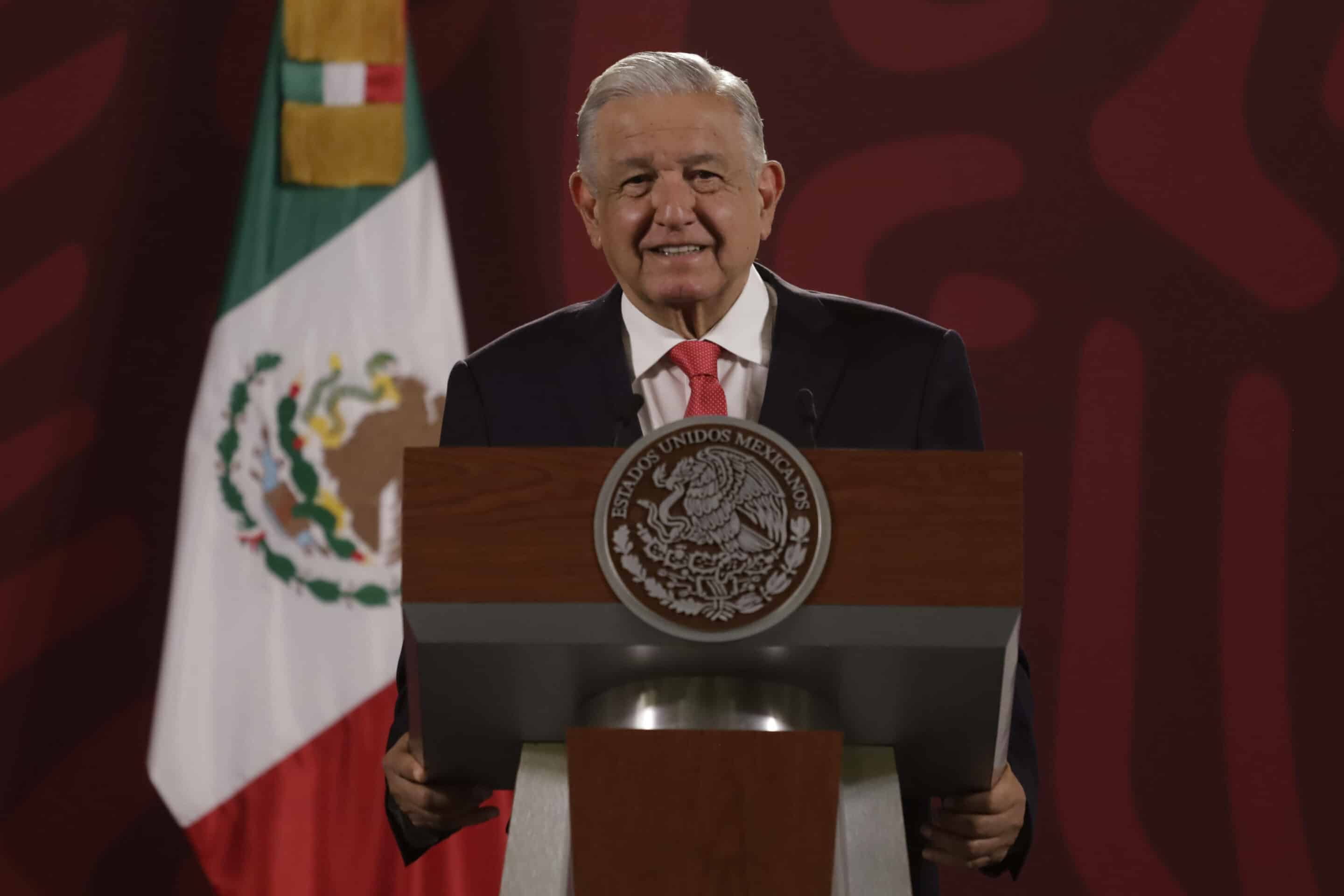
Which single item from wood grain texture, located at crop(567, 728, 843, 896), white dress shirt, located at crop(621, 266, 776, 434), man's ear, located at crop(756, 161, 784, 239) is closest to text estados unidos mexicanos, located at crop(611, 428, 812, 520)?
wood grain texture, located at crop(567, 728, 843, 896)

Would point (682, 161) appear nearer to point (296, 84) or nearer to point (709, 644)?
point (709, 644)

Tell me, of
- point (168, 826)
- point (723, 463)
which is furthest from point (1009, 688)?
point (168, 826)

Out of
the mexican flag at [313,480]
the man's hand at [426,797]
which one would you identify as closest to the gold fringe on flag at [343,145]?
the mexican flag at [313,480]

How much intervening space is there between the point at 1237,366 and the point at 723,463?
2192 mm

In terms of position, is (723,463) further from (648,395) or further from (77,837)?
(77,837)

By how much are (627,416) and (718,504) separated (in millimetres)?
389

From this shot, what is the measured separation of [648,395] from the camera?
1.63 metres

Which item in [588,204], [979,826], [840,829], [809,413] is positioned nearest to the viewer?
[840,829]

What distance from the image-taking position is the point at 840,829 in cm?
105

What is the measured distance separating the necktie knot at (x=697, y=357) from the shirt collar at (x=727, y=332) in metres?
0.03

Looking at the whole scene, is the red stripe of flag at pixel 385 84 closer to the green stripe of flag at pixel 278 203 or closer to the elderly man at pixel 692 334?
the green stripe of flag at pixel 278 203

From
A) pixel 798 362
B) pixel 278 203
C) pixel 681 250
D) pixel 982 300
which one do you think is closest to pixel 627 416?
pixel 798 362

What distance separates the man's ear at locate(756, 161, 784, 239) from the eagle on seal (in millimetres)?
812

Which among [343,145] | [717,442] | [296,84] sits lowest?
[717,442]
